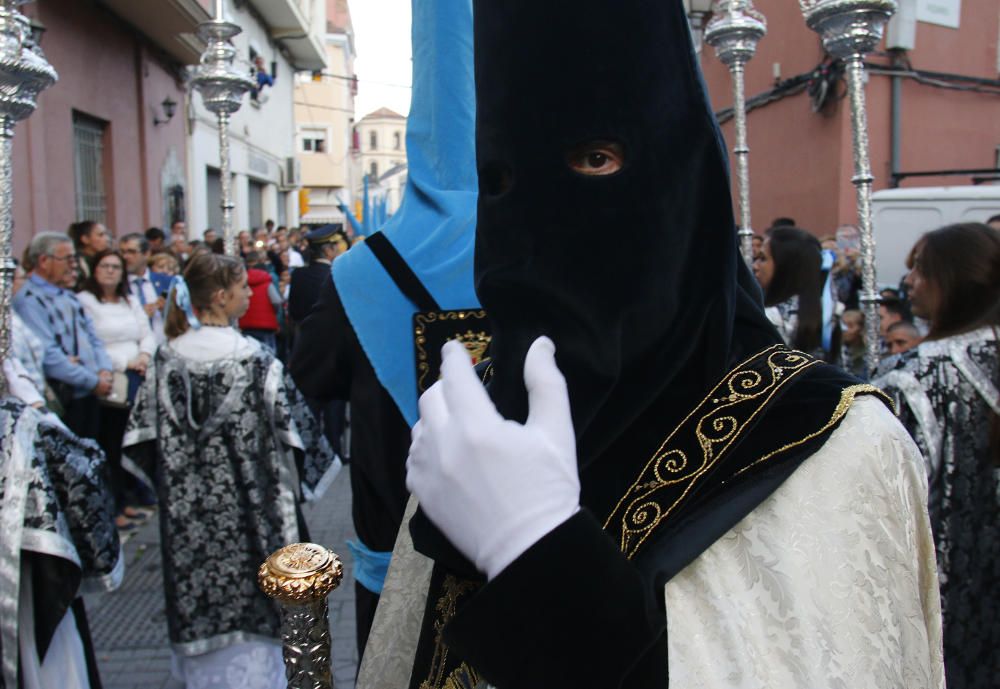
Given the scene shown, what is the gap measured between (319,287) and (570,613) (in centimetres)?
615

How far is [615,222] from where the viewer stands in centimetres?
121

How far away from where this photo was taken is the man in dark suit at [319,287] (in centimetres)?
687

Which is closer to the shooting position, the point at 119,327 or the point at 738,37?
the point at 738,37

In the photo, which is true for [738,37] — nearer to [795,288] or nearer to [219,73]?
[795,288]

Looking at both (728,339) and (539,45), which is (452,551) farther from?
(539,45)

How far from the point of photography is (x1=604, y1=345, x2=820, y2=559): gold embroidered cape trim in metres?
1.14

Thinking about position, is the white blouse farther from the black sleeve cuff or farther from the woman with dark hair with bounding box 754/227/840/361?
the black sleeve cuff

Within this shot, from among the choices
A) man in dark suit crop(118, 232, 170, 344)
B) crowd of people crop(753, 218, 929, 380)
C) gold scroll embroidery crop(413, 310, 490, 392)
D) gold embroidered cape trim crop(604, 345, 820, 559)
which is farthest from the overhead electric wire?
gold embroidered cape trim crop(604, 345, 820, 559)

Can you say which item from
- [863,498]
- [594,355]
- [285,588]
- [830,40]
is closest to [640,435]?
[594,355]

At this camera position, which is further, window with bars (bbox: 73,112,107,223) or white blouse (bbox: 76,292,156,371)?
window with bars (bbox: 73,112,107,223)

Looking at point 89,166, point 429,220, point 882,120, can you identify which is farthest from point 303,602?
point 882,120

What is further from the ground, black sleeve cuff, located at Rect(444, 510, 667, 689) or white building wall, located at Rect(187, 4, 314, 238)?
white building wall, located at Rect(187, 4, 314, 238)

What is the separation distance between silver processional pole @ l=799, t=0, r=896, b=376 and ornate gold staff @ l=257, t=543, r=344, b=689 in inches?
92.0

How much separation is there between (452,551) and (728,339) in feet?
1.58
